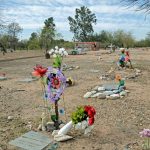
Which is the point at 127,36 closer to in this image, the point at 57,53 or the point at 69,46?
the point at 69,46

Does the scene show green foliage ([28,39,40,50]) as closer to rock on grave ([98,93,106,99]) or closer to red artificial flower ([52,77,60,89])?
rock on grave ([98,93,106,99])

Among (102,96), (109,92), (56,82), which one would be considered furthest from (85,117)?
(109,92)

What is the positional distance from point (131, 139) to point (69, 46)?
5869cm

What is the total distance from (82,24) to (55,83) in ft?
283

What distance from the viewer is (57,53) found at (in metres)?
7.25

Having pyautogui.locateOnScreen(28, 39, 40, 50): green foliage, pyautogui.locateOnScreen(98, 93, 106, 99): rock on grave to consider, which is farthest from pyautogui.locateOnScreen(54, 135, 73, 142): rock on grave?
pyautogui.locateOnScreen(28, 39, 40, 50): green foliage

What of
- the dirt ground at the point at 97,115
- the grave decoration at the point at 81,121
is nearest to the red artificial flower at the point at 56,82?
the grave decoration at the point at 81,121

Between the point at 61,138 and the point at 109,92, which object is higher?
the point at 109,92

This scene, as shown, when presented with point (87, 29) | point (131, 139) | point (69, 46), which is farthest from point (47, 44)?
point (131, 139)

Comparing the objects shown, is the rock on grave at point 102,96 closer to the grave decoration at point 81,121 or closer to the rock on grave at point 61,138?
the grave decoration at point 81,121

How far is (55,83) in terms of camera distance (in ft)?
21.5

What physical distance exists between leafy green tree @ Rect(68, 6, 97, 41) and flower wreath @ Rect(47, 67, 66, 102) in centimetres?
8478

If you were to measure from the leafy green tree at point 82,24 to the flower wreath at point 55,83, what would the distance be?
278 ft

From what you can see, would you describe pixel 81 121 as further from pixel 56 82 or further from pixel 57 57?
pixel 57 57
